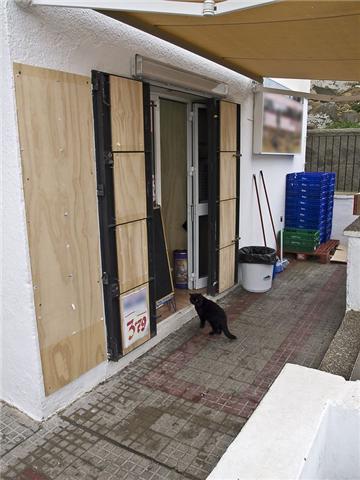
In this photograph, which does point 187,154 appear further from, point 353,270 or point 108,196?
point 353,270

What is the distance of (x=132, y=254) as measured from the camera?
3811 mm

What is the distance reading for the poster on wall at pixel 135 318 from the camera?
12.4 feet

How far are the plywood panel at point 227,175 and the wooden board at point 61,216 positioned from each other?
2.37 meters

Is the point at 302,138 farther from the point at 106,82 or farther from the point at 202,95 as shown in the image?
the point at 106,82

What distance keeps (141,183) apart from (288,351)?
7.51ft

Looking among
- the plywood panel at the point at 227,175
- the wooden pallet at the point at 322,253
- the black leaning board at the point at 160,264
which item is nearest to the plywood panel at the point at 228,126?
the plywood panel at the point at 227,175

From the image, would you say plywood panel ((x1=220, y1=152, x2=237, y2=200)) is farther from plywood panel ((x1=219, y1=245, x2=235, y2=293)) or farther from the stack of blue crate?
the stack of blue crate

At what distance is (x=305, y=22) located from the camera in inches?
118

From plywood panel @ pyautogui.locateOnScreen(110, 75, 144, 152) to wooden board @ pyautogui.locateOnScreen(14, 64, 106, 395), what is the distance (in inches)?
9.6

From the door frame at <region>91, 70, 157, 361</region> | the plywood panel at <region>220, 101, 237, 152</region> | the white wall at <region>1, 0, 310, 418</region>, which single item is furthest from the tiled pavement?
the plywood panel at <region>220, 101, 237, 152</region>

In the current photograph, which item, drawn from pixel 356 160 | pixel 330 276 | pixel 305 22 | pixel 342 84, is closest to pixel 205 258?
pixel 330 276

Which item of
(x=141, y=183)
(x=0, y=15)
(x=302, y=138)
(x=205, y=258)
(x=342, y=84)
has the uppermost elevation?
(x=342, y=84)

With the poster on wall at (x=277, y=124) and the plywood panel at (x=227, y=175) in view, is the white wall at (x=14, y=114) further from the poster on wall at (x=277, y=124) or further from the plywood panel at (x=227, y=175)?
the poster on wall at (x=277, y=124)

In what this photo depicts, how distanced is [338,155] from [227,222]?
5857 millimetres
